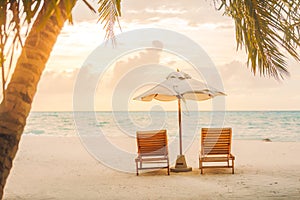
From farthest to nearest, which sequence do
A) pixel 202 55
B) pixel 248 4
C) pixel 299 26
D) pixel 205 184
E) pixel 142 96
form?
pixel 202 55, pixel 142 96, pixel 205 184, pixel 299 26, pixel 248 4

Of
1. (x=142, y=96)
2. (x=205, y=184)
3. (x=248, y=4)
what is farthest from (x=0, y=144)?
(x=142, y=96)

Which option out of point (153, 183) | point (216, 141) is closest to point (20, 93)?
point (153, 183)

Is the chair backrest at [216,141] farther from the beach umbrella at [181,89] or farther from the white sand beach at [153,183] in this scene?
the beach umbrella at [181,89]

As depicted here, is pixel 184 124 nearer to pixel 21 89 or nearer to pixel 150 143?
pixel 150 143

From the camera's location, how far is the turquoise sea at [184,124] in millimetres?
34438

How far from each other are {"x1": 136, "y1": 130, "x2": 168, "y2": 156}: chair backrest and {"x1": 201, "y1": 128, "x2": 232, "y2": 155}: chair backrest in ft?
2.31

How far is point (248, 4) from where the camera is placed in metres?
4.79

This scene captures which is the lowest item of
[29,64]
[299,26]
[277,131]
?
[277,131]

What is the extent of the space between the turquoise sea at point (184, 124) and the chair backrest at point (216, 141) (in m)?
22.0

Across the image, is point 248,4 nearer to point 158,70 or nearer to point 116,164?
point 116,164

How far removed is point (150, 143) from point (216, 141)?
3.89ft

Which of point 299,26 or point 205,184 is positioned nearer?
point 299,26

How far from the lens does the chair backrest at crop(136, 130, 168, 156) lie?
884 cm

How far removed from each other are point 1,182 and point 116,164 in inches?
297
